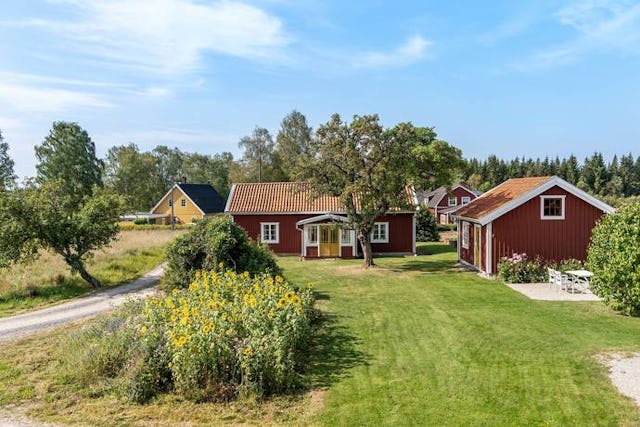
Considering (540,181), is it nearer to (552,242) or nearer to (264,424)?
(552,242)

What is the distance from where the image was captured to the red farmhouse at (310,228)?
26656 millimetres

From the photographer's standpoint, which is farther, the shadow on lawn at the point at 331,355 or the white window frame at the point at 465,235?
the white window frame at the point at 465,235

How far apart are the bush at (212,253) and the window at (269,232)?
1320 centimetres

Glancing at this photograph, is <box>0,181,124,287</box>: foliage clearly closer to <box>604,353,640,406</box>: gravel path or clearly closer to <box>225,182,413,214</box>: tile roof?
<box>225,182,413,214</box>: tile roof

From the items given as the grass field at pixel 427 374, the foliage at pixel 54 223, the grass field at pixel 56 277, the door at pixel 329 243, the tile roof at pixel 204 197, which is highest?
the tile roof at pixel 204 197

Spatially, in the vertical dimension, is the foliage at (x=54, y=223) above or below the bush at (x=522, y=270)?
above

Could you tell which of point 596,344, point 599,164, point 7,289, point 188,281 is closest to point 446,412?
point 596,344

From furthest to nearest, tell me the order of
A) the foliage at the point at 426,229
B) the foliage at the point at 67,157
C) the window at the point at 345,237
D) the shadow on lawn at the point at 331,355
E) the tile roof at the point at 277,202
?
the foliage at the point at 67,157 < the foliage at the point at 426,229 < the tile roof at the point at 277,202 < the window at the point at 345,237 < the shadow on lawn at the point at 331,355

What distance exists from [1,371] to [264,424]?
5348 millimetres

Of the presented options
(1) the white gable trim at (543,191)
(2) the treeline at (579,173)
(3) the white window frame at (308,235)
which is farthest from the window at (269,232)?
(2) the treeline at (579,173)

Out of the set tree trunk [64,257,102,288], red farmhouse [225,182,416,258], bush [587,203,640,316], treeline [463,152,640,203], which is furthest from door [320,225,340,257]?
treeline [463,152,640,203]

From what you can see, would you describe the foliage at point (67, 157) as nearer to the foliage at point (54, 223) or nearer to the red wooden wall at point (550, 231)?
the foliage at point (54, 223)

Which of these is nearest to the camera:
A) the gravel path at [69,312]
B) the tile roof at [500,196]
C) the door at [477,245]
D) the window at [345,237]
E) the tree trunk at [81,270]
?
the gravel path at [69,312]

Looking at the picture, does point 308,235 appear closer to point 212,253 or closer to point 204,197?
point 212,253
